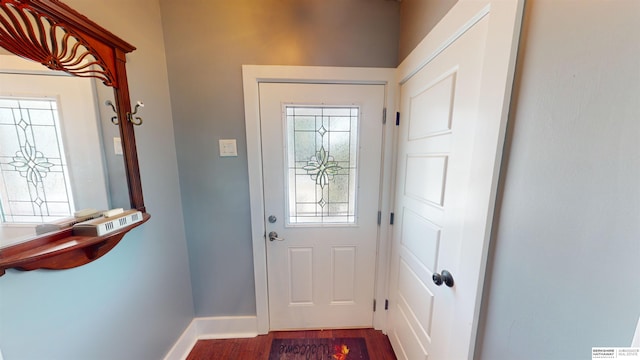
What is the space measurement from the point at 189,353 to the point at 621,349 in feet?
6.89

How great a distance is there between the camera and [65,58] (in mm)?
770

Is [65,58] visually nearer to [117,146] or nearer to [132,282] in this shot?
[117,146]

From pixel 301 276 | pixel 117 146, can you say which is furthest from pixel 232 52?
pixel 301 276

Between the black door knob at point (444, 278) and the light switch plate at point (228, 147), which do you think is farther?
the light switch plate at point (228, 147)

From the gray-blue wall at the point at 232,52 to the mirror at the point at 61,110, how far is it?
1.20 ft

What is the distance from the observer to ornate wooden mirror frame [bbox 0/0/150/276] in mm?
636

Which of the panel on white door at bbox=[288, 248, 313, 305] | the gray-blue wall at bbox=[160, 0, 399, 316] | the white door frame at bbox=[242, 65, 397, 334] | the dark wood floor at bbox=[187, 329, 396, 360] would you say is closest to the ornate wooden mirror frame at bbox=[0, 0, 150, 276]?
the gray-blue wall at bbox=[160, 0, 399, 316]

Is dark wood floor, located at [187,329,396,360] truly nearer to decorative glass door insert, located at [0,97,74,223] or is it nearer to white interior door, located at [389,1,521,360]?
white interior door, located at [389,1,521,360]

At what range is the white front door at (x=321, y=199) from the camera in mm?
1397

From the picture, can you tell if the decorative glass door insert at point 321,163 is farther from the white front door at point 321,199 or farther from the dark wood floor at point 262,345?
the dark wood floor at point 262,345

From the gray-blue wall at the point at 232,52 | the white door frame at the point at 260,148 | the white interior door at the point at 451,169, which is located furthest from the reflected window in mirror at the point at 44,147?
the white interior door at the point at 451,169

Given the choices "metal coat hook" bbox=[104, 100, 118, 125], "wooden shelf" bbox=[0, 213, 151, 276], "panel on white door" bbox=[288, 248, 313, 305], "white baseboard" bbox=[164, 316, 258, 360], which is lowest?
"white baseboard" bbox=[164, 316, 258, 360]

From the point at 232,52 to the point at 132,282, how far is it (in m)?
1.45

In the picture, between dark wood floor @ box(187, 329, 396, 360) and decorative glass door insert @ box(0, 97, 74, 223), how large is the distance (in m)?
1.35
